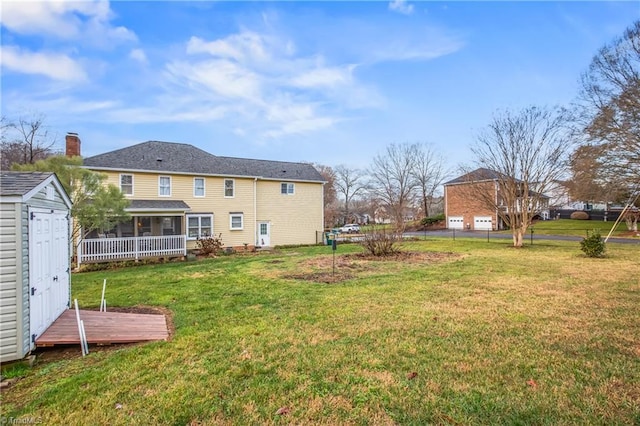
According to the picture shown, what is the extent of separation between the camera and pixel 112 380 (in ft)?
12.4

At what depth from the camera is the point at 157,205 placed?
17.7m

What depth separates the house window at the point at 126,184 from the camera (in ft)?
57.9

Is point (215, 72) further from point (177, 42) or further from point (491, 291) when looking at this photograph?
point (491, 291)

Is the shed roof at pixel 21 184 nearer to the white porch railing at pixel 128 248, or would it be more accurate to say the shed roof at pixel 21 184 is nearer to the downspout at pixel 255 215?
the white porch railing at pixel 128 248

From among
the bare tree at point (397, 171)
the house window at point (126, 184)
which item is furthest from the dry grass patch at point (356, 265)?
the bare tree at point (397, 171)

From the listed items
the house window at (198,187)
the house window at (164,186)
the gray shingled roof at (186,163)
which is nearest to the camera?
the gray shingled roof at (186,163)

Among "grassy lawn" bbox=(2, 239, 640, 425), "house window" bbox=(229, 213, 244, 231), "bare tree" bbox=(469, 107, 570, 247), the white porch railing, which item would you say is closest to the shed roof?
"grassy lawn" bbox=(2, 239, 640, 425)

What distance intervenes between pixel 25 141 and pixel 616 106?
40.8 meters

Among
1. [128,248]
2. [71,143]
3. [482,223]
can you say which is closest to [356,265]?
[128,248]

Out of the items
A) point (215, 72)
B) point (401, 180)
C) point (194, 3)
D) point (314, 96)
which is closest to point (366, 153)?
point (401, 180)

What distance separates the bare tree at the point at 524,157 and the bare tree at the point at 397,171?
83.8ft

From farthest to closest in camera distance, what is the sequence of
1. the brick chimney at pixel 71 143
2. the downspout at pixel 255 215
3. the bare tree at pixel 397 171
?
the bare tree at pixel 397 171 → the downspout at pixel 255 215 → the brick chimney at pixel 71 143

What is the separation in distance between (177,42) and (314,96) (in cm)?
897

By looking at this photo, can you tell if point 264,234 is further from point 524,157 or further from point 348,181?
point 348,181
